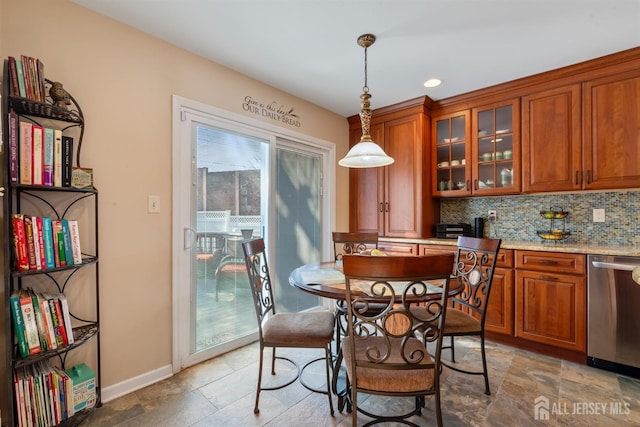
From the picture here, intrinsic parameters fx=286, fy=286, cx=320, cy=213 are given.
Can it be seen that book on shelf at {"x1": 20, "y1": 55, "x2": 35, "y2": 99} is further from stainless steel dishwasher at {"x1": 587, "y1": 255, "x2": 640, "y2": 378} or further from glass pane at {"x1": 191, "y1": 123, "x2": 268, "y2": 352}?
stainless steel dishwasher at {"x1": 587, "y1": 255, "x2": 640, "y2": 378}

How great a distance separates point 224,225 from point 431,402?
2.01m

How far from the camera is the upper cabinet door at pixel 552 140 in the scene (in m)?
2.50

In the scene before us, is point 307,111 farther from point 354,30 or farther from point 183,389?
point 183,389

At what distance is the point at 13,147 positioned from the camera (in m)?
1.37

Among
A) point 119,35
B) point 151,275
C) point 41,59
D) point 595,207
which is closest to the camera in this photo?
point 41,59

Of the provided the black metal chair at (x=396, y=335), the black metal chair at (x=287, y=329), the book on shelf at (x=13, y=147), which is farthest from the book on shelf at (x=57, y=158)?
the black metal chair at (x=396, y=335)

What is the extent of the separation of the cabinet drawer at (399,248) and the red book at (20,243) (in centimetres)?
281

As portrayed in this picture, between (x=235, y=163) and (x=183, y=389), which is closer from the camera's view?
(x=183, y=389)

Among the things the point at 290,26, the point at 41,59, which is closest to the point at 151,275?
the point at 41,59

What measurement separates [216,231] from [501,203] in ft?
9.79

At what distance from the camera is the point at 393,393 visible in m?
1.27

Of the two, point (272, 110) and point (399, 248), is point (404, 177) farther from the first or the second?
point (272, 110)

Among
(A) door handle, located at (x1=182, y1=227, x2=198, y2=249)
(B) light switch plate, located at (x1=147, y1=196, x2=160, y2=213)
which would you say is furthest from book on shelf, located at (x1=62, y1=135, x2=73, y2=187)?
(A) door handle, located at (x1=182, y1=227, x2=198, y2=249)
